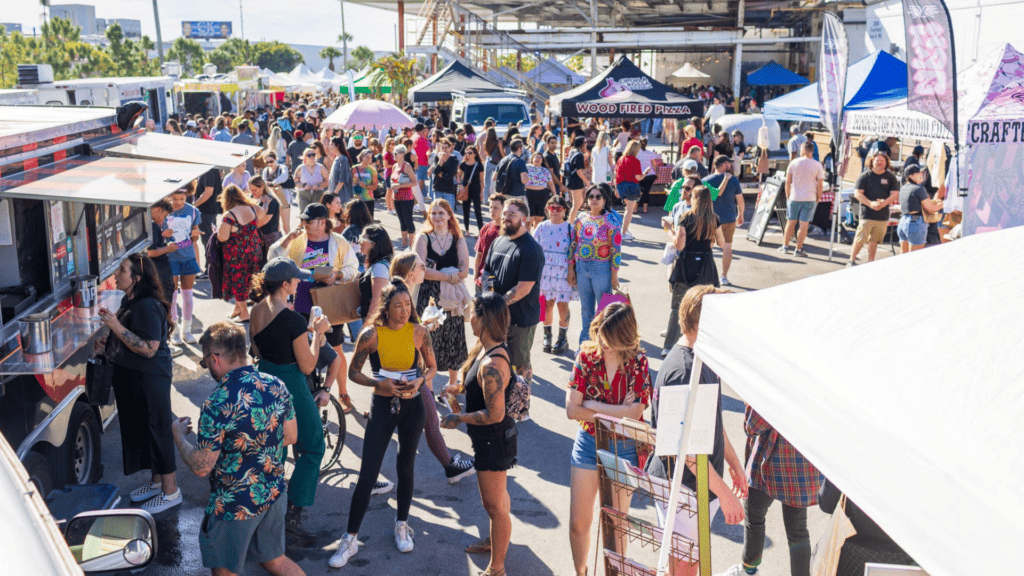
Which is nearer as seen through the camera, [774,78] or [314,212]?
[314,212]

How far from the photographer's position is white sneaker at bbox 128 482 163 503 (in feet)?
18.7

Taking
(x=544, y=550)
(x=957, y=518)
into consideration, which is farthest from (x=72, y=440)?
(x=957, y=518)

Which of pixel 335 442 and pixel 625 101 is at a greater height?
pixel 625 101

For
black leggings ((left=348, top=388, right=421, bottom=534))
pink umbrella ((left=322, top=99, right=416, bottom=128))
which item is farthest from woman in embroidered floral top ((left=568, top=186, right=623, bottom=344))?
pink umbrella ((left=322, top=99, right=416, bottom=128))

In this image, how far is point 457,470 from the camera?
602cm

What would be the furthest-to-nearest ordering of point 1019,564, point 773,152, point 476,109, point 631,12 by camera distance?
point 631,12 < point 476,109 < point 773,152 < point 1019,564

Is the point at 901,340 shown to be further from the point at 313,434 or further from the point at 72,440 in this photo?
the point at 72,440

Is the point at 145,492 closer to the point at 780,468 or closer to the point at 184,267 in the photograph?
the point at 184,267

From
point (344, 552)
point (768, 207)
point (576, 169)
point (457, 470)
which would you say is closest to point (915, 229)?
point (768, 207)

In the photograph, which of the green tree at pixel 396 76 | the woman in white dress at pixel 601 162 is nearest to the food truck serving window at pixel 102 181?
the woman in white dress at pixel 601 162

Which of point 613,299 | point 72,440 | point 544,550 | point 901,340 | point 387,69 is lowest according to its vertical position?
point 544,550

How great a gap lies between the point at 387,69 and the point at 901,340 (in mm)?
30960

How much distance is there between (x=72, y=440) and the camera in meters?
5.45

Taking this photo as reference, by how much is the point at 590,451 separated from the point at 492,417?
1.76 feet
